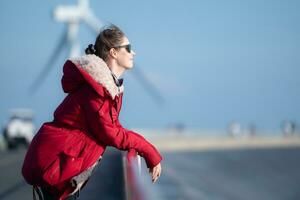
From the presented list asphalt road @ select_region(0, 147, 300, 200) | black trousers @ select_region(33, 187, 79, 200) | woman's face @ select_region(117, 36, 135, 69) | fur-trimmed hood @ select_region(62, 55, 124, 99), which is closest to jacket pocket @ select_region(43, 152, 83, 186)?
black trousers @ select_region(33, 187, 79, 200)

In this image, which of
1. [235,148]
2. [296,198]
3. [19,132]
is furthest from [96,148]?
[235,148]

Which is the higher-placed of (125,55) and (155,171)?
(125,55)

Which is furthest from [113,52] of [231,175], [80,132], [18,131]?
[231,175]

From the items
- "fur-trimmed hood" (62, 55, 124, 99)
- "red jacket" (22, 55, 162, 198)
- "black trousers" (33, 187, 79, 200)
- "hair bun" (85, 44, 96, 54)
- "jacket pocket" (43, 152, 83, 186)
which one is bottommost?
"black trousers" (33, 187, 79, 200)

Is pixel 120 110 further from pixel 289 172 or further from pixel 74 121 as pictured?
pixel 289 172

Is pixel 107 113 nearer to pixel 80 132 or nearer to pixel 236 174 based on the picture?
pixel 80 132

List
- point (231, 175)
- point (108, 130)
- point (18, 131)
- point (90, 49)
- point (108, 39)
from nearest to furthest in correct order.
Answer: point (108, 130)
point (108, 39)
point (90, 49)
point (18, 131)
point (231, 175)

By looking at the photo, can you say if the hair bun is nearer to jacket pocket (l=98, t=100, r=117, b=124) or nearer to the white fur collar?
the white fur collar

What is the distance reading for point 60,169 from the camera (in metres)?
4.07

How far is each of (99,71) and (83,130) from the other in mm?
315

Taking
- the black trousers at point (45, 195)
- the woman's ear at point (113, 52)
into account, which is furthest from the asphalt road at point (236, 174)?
the woman's ear at point (113, 52)

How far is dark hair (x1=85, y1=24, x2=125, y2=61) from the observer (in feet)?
13.8

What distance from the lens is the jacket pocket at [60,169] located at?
4047 mm

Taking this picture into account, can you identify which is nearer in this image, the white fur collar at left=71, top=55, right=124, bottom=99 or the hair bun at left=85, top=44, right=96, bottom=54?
the white fur collar at left=71, top=55, right=124, bottom=99
